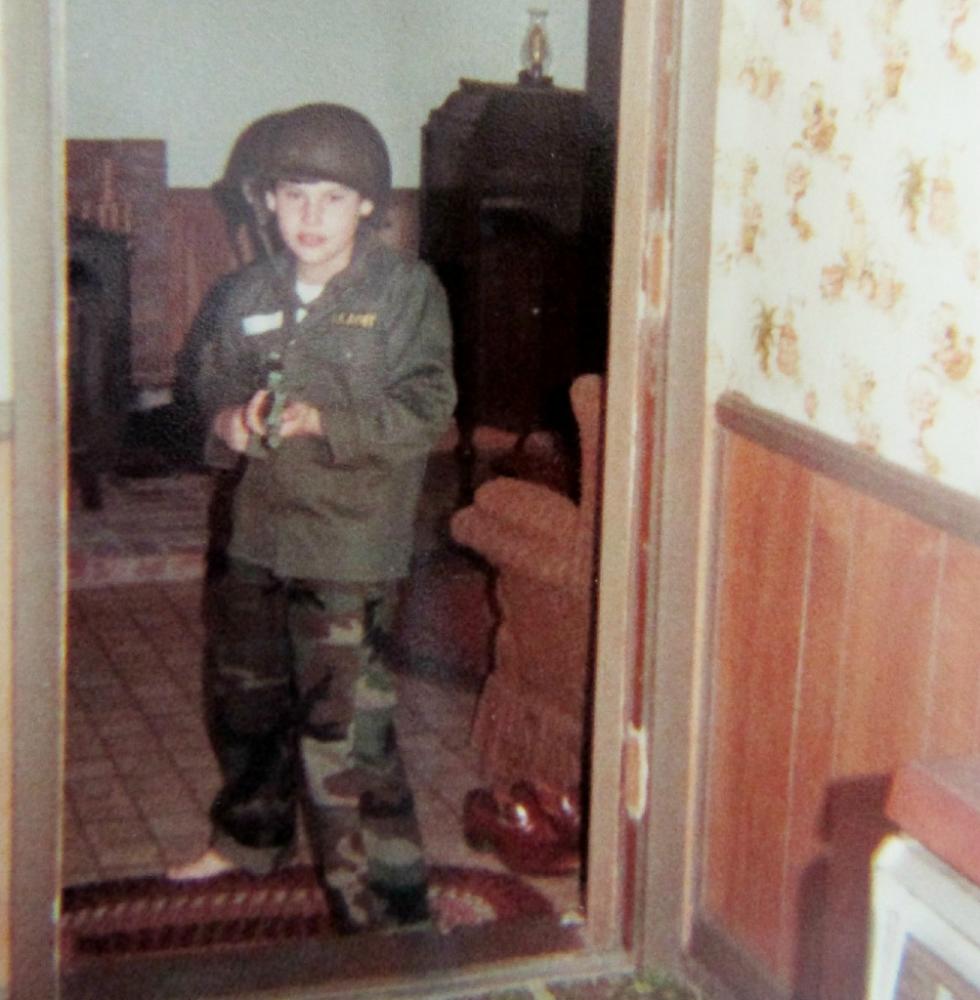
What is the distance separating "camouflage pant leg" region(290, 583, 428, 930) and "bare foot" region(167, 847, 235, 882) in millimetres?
256

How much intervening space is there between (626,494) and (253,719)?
80 centimetres

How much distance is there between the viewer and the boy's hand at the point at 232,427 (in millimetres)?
2445

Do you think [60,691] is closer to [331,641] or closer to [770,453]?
[331,641]

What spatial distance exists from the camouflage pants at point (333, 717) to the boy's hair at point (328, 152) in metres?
0.65

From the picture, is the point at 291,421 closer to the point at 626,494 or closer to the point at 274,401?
the point at 274,401

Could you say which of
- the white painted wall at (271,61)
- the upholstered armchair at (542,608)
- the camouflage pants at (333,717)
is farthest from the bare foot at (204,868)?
the white painted wall at (271,61)

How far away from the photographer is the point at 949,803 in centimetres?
106

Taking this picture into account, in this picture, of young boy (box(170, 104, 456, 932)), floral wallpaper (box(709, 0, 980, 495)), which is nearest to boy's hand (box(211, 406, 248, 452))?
young boy (box(170, 104, 456, 932))

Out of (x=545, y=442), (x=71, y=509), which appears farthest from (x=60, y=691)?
(x=71, y=509)

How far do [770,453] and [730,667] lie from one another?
33cm

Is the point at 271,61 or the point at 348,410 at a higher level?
the point at 271,61

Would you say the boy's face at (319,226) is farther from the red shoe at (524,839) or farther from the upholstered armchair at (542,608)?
the red shoe at (524,839)

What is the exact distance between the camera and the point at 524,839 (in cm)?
280

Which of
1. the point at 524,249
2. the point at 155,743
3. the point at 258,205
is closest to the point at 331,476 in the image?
the point at 155,743
